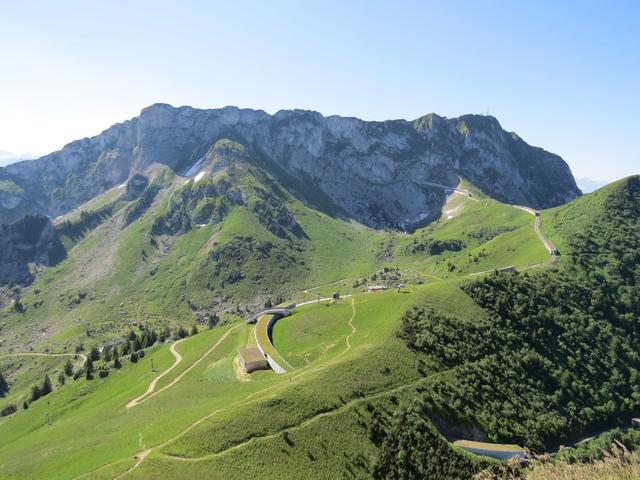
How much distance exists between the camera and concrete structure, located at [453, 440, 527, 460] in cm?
7188

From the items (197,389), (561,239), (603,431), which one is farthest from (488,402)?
(561,239)

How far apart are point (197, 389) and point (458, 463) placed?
184 feet

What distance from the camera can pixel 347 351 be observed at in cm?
9294

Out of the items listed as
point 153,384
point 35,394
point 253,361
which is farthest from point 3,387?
point 253,361

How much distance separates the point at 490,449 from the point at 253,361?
5158 cm

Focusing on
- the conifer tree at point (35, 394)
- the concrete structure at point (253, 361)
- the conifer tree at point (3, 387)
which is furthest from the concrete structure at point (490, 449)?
the conifer tree at point (3, 387)

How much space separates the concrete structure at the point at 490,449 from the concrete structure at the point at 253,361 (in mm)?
44980

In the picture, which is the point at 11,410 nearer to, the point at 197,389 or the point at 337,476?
the point at 197,389

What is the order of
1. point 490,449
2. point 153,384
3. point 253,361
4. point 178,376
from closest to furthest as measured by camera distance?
point 490,449
point 253,361
point 153,384
point 178,376

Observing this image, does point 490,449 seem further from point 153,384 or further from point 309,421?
point 153,384

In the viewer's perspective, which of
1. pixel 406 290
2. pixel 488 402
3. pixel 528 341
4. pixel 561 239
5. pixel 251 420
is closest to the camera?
pixel 251 420

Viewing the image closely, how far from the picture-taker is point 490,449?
237 feet

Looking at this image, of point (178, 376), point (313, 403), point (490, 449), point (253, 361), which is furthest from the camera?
point (178, 376)

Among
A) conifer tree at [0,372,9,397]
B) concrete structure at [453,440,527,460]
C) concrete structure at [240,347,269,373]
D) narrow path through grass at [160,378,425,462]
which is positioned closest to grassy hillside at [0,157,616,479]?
narrow path through grass at [160,378,425,462]
